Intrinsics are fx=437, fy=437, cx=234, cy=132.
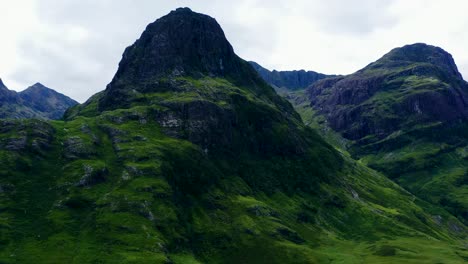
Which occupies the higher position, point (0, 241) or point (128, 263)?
point (0, 241)

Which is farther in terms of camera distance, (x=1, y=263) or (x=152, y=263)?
(x=152, y=263)

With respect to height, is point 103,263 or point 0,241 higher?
point 0,241

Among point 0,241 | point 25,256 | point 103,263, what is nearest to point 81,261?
point 103,263

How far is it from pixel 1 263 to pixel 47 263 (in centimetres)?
1807

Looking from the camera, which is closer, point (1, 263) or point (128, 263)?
point (1, 263)

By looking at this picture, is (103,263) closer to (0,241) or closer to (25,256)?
(25,256)

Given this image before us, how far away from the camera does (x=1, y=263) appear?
184000 mm

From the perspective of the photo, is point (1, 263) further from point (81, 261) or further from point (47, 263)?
point (81, 261)

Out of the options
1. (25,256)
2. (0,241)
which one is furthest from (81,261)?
(0,241)

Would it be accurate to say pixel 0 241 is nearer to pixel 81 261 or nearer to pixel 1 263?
pixel 1 263

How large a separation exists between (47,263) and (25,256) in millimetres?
11972

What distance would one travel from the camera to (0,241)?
652 feet

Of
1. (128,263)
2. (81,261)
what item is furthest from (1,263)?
(128,263)

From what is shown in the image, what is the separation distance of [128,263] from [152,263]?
10650 mm
